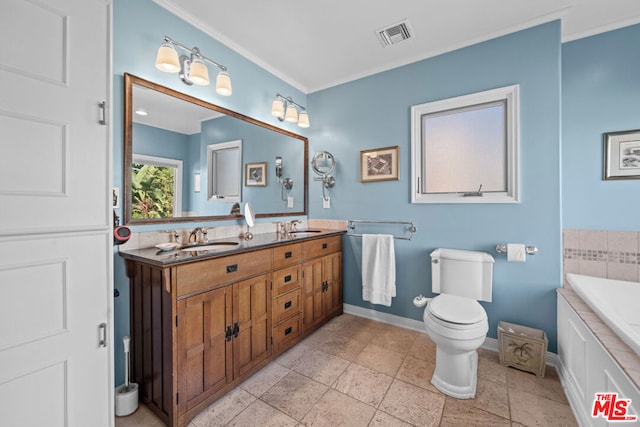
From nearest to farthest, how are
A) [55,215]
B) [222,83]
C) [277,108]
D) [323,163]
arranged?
[55,215] → [222,83] → [277,108] → [323,163]

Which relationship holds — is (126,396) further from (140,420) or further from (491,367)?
(491,367)

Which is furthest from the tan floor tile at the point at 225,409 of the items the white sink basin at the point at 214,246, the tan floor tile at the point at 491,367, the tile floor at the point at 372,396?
the tan floor tile at the point at 491,367

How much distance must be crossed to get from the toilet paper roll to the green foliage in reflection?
249 cm

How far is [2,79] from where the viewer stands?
0.93 metres

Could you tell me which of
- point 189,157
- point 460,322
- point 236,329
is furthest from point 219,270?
point 460,322

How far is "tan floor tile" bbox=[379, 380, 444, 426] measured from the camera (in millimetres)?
1422

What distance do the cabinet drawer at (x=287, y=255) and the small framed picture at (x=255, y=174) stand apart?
75 cm

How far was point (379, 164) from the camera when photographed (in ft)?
8.50

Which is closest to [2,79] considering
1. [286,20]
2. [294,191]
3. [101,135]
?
[101,135]

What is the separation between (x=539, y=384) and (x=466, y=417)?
675 mm

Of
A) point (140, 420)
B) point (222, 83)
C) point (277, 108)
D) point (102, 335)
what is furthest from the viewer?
point (277, 108)

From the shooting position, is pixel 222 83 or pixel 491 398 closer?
pixel 491 398

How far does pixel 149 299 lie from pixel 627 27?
372 centimetres

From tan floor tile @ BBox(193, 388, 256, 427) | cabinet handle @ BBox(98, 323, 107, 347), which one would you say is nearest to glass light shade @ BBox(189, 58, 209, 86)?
cabinet handle @ BBox(98, 323, 107, 347)
